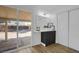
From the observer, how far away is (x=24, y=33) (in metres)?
2.04

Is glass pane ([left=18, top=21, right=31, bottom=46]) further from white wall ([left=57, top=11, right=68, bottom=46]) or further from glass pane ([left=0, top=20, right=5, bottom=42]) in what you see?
white wall ([left=57, top=11, right=68, bottom=46])

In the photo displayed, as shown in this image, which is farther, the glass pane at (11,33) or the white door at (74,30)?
the white door at (74,30)

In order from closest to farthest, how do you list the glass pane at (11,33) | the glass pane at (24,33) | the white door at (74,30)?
the glass pane at (11,33) < the glass pane at (24,33) < the white door at (74,30)

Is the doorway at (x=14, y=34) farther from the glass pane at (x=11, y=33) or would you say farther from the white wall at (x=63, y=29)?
the white wall at (x=63, y=29)

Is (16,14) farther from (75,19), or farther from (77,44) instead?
(77,44)

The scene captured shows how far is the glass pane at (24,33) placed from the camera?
187 centimetres

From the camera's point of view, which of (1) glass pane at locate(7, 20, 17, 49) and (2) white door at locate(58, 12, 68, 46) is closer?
(1) glass pane at locate(7, 20, 17, 49)

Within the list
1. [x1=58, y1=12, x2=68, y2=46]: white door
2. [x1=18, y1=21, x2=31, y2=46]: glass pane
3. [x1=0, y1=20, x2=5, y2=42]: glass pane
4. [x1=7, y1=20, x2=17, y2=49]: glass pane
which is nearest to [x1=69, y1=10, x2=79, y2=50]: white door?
[x1=58, y1=12, x2=68, y2=46]: white door

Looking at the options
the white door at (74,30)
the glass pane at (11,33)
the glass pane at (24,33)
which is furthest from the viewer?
the white door at (74,30)

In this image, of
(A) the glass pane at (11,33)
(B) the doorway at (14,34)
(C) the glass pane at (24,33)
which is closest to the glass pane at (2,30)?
(B) the doorway at (14,34)

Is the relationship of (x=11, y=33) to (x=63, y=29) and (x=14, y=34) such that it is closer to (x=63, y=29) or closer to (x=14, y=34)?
(x=14, y=34)

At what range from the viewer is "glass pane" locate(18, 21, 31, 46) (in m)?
1.87
